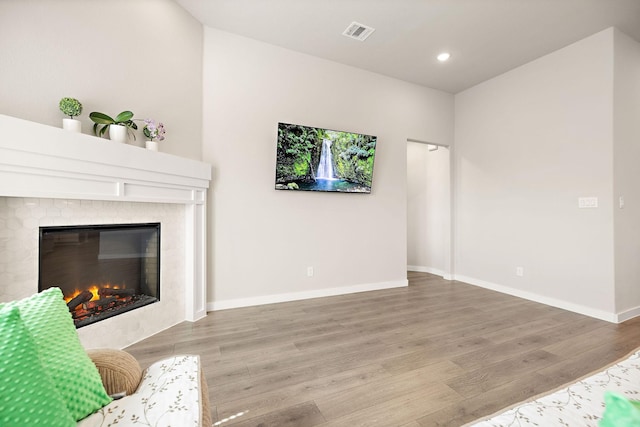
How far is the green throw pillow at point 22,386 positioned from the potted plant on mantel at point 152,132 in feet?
6.43

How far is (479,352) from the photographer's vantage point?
2.20m

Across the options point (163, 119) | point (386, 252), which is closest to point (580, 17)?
point (386, 252)

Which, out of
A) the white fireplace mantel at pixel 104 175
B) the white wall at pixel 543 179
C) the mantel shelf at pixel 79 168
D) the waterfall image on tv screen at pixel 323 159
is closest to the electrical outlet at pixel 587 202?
the white wall at pixel 543 179

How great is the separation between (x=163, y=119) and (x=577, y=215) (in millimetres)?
4459

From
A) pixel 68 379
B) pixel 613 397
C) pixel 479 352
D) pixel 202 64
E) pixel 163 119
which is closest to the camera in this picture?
pixel 613 397

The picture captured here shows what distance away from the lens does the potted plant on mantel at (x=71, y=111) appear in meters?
1.83

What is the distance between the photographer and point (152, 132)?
2.40 m

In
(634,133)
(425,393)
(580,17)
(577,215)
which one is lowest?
(425,393)

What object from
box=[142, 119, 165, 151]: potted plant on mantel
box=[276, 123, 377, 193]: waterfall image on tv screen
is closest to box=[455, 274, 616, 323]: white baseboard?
box=[276, 123, 377, 193]: waterfall image on tv screen

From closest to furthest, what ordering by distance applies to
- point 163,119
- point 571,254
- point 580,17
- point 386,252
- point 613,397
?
point 613,397 → point 163,119 → point 580,17 → point 571,254 → point 386,252

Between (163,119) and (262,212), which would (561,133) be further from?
(163,119)

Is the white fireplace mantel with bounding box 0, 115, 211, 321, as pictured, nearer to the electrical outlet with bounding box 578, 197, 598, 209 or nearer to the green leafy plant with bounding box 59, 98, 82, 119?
the green leafy plant with bounding box 59, 98, 82, 119

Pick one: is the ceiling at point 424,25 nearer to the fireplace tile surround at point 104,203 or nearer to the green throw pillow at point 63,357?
the fireplace tile surround at point 104,203

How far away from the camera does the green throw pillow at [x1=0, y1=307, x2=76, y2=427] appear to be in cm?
62
